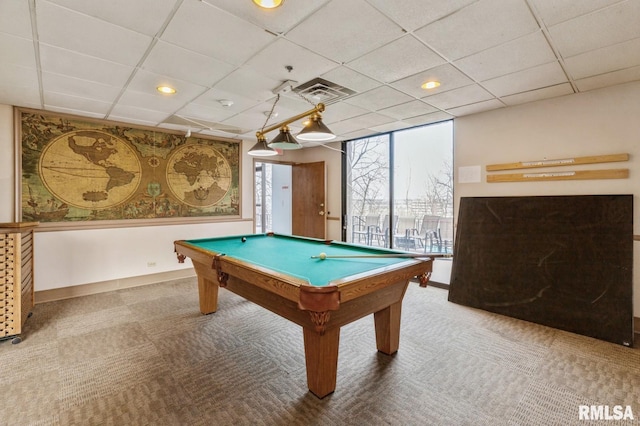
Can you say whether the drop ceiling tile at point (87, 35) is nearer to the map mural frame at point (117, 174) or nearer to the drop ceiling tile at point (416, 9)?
the drop ceiling tile at point (416, 9)

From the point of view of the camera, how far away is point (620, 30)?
2.00m

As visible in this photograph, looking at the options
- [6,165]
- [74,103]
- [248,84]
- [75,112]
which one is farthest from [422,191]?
[6,165]

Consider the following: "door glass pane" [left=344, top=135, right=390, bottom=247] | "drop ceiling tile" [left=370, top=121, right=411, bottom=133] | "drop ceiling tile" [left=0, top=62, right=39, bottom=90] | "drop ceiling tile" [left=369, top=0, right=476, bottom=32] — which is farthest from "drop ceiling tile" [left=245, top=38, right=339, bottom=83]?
"door glass pane" [left=344, top=135, right=390, bottom=247]

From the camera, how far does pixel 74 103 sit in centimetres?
347

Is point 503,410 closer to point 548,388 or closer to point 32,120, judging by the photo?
point 548,388

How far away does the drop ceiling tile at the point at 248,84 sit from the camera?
2.70 meters

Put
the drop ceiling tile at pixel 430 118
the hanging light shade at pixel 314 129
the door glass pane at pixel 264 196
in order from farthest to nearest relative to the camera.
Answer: the door glass pane at pixel 264 196, the drop ceiling tile at pixel 430 118, the hanging light shade at pixel 314 129

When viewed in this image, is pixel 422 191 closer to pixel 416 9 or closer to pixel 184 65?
pixel 416 9

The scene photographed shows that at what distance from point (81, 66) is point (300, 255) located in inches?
96.0

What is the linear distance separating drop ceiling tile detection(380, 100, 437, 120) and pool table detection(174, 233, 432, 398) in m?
1.85

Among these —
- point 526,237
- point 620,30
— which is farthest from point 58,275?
point 620,30

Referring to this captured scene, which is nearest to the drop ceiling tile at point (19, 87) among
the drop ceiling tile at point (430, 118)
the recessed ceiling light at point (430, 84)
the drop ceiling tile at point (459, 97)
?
the recessed ceiling light at point (430, 84)

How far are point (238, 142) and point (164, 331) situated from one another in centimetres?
357

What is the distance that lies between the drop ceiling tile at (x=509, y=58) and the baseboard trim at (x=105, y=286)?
4752 mm
